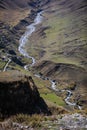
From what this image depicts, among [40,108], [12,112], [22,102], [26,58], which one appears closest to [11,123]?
[12,112]

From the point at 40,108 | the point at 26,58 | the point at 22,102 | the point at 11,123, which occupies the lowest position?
the point at 26,58

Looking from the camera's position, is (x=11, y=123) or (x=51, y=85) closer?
(x=11, y=123)

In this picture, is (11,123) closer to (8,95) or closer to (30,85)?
(8,95)

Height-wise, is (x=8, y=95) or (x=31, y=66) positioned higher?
(x=8, y=95)

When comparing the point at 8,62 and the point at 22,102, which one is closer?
the point at 22,102

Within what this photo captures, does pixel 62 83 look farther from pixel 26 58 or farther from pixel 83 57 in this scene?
Answer: pixel 26 58

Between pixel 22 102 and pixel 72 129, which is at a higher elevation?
pixel 72 129

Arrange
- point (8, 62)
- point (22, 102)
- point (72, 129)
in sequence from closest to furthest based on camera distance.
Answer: point (72, 129), point (22, 102), point (8, 62)

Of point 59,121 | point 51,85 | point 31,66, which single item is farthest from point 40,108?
point 31,66

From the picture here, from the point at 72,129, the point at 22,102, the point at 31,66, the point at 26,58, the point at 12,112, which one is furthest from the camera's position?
the point at 26,58
